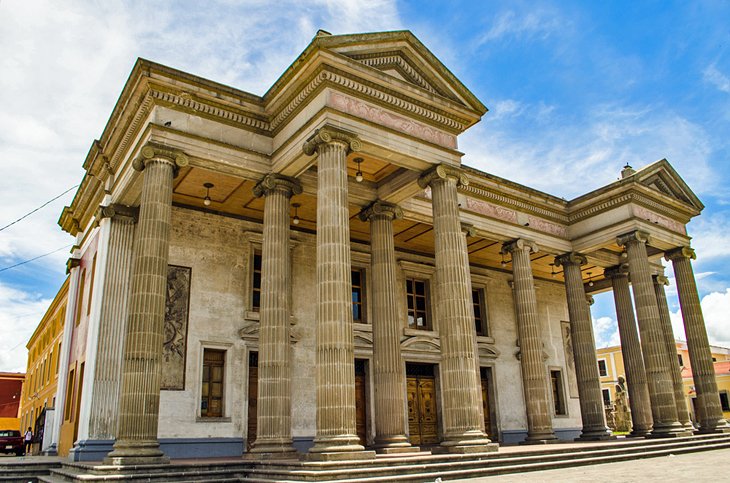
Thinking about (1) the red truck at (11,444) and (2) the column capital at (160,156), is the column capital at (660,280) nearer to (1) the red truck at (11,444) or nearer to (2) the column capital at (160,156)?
(2) the column capital at (160,156)

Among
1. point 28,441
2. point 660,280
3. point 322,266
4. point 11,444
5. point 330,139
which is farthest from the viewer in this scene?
point 28,441

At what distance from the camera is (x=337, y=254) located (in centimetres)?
1249

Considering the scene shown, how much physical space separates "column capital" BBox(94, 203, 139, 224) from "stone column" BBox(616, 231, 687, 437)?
15.9m

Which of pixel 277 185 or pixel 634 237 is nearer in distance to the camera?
pixel 277 185

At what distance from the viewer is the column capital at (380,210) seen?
1661 cm

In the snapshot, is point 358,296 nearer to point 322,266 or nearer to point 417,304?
point 417,304

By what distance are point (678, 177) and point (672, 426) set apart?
366 inches

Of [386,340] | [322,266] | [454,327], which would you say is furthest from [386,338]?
[322,266]

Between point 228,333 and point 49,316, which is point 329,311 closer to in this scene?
point 228,333

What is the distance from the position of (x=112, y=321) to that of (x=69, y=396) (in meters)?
4.54

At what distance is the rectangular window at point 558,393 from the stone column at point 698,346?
541 centimetres

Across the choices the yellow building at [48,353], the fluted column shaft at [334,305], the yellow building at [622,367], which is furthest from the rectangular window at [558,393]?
the yellow building at [622,367]

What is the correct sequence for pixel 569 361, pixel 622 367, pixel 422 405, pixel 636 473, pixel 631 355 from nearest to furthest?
1. pixel 636 473
2. pixel 422 405
3. pixel 631 355
4. pixel 569 361
5. pixel 622 367

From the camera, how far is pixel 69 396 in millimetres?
18016
